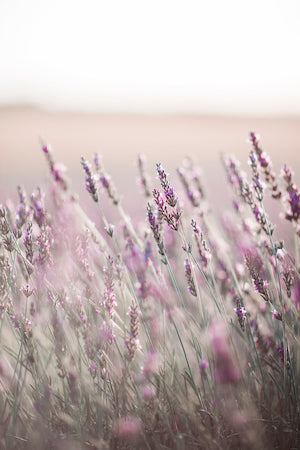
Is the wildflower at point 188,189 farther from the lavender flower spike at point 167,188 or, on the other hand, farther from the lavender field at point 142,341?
the lavender flower spike at point 167,188

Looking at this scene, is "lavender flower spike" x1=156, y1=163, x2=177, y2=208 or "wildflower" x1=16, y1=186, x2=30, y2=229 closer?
"lavender flower spike" x1=156, y1=163, x2=177, y2=208

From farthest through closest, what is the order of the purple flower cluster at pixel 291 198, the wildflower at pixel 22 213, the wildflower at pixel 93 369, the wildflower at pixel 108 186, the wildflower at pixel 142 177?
1. the wildflower at pixel 142 177
2. the wildflower at pixel 108 186
3. the wildflower at pixel 22 213
4. the wildflower at pixel 93 369
5. the purple flower cluster at pixel 291 198

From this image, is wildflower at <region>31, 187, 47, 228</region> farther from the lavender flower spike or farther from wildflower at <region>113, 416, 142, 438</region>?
wildflower at <region>113, 416, 142, 438</region>

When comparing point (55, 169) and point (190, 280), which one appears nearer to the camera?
point (190, 280)

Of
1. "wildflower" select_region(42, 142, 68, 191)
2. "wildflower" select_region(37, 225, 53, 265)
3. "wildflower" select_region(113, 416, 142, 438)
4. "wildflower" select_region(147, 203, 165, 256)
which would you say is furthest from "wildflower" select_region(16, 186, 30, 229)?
"wildflower" select_region(113, 416, 142, 438)

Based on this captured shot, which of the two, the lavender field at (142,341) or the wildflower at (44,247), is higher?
the wildflower at (44,247)

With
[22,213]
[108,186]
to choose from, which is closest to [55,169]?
[22,213]

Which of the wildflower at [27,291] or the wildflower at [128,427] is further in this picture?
the wildflower at [27,291]

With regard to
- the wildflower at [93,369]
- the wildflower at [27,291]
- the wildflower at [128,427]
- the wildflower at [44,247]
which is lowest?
the wildflower at [128,427]

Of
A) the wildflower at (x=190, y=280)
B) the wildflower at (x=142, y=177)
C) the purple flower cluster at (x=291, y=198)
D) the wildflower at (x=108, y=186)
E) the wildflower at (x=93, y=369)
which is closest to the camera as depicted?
the purple flower cluster at (x=291, y=198)

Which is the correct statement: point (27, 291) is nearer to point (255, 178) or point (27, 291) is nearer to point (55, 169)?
point (55, 169)

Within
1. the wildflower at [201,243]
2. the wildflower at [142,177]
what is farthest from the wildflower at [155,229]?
the wildflower at [142,177]

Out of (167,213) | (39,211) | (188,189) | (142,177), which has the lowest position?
(167,213)

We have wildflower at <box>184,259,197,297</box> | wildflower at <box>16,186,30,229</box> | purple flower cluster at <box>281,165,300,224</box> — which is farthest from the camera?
wildflower at <box>16,186,30,229</box>
